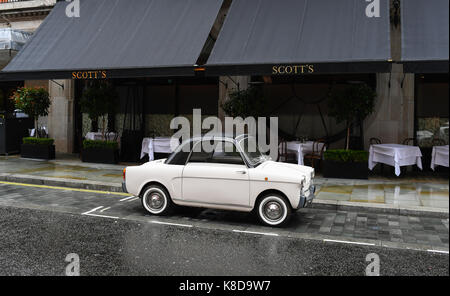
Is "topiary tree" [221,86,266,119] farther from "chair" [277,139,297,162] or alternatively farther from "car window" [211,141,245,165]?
"car window" [211,141,245,165]

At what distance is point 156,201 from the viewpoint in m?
7.53

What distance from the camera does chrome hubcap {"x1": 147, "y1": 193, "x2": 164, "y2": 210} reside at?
24.6ft

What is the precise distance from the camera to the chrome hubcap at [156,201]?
24.6 feet

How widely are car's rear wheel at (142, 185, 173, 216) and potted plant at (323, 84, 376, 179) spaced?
17.9 ft

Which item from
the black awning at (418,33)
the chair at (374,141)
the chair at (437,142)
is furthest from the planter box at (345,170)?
the chair at (437,142)

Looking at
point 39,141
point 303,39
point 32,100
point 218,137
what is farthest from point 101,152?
point 218,137

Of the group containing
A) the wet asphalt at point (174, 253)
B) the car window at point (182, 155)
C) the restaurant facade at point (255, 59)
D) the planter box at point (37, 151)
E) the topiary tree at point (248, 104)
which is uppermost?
the restaurant facade at point (255, 59)

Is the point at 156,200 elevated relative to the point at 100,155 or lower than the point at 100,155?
lower

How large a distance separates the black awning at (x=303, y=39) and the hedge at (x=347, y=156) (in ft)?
7.80

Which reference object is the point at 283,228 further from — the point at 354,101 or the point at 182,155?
the point at 354,101

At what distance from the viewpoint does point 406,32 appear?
10117mm

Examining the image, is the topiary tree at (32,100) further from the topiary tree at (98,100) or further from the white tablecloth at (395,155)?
the white tablecloth at (395,155)

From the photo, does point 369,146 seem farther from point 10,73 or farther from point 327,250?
point 10,73

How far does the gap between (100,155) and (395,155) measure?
9233 millimetres
